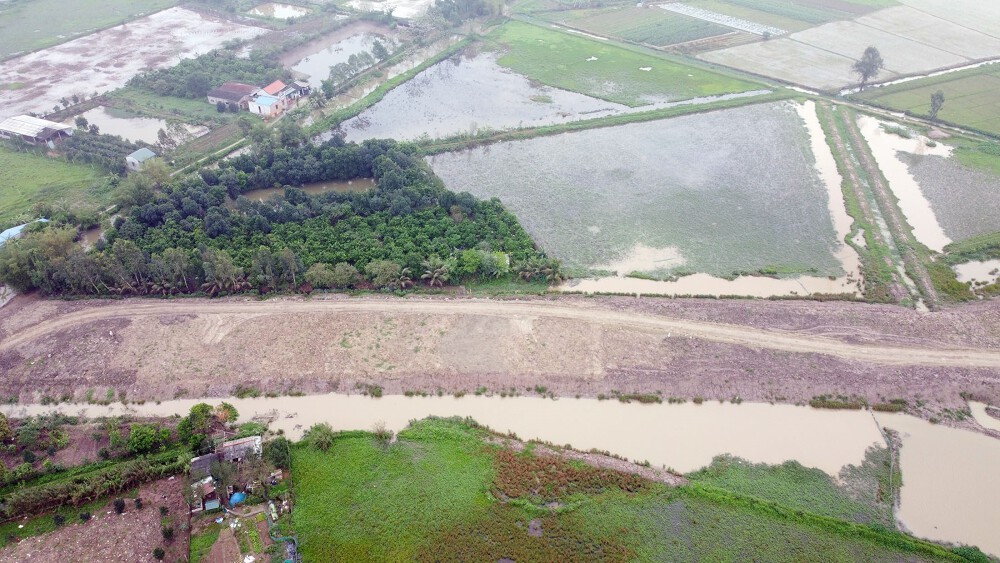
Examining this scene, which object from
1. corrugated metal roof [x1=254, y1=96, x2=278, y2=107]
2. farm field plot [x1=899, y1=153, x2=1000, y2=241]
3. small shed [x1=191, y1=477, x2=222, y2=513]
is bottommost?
small shed [x1=191, y1=477, x2=222, y2=513]

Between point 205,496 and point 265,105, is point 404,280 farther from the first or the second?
point 265,105

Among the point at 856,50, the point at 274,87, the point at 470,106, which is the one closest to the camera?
the point at 274,87

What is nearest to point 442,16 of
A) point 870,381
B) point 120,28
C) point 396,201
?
point 120,28

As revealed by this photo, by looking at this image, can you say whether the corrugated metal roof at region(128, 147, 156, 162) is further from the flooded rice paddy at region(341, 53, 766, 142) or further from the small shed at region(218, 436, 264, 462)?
the small shed at region(218, 436, 264, 462)

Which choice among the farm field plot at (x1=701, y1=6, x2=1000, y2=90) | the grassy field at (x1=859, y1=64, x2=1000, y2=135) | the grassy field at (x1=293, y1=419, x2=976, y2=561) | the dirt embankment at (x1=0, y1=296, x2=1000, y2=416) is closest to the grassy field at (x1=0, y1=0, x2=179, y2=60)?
the dirt embankment at (x1=0, y1=296, x2=1000, y2=416)

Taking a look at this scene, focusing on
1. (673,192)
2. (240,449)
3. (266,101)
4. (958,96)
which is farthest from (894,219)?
(266,101)

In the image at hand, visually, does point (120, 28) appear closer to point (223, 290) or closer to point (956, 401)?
point (223, 290)
